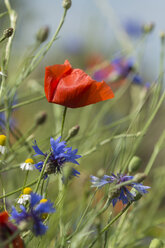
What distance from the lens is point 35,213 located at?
390 millimetres

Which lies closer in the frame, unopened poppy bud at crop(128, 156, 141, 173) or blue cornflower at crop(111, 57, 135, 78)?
unopened poppy bud at crop(128, 156, 141, 173)

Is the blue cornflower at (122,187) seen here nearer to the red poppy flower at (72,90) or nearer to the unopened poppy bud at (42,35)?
the red poppy flower at (72,90)

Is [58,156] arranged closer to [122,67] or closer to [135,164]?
[135,164]

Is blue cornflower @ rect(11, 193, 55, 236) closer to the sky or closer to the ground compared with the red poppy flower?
closer to the ground

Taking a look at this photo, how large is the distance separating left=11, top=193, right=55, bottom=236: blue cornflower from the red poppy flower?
0.56ft

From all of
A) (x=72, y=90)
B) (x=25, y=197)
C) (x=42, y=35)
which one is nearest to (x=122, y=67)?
(x=42, y=35)

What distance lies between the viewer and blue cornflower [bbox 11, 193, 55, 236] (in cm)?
38

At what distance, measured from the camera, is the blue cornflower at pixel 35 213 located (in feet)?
1.25

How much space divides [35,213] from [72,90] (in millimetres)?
191

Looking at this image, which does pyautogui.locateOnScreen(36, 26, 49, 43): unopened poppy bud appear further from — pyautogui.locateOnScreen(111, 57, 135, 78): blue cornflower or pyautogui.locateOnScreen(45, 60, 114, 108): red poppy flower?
pyautogui.locateOnScreen(111, 57, 135, 78): blue cornflower

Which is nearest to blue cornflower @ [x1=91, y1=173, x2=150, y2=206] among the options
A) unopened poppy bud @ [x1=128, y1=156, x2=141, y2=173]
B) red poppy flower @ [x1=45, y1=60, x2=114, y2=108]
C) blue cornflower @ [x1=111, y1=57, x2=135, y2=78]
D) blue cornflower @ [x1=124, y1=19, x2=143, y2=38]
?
unopened poppy bud @ [x1=128, y1=156, x2=141, y2=173]

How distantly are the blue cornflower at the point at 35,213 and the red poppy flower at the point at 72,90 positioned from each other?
0.56ft

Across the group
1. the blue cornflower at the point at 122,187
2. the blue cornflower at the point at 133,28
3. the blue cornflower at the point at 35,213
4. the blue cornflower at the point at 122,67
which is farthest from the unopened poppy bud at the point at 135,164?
the blue cornflower at the point at 133,28

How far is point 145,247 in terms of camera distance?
0.74 metres
